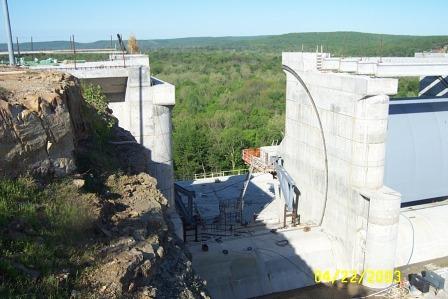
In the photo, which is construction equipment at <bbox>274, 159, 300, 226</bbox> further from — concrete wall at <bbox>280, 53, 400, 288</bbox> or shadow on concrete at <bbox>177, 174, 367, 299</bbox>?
shadow on concrete at <bbox>177, 174, 367, 299</bbox>

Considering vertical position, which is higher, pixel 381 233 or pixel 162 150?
pixel 162 150

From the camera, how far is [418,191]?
22266mm

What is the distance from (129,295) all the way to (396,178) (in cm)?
1770

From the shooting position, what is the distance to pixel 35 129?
8453 mm

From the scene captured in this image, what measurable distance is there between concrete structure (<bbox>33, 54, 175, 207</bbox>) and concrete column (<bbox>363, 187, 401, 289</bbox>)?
8.74 m

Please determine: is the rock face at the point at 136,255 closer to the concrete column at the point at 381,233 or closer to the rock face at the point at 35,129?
the rock face at the point at 35,129

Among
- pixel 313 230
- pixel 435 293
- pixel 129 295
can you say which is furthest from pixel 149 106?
pixel 435 293

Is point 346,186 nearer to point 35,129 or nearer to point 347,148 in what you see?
point 347,148

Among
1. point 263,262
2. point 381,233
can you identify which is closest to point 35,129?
point 263,262

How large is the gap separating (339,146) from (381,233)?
4213mm

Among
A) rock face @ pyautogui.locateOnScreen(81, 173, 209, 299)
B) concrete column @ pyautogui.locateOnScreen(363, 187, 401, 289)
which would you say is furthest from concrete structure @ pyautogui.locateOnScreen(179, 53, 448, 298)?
rock face @ pyautogui.locateOnScreen(81, 173, 209, 299)
